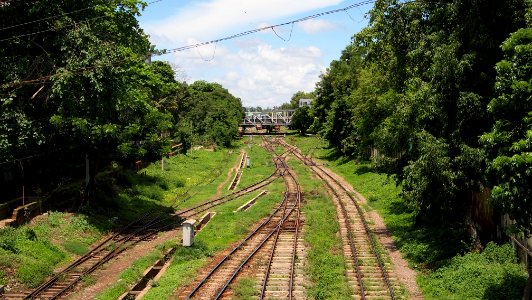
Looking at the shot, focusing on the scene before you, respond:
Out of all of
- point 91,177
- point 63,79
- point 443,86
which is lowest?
point 91,177

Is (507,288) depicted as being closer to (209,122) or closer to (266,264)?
(266,264)

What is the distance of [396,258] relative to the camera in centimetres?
2016

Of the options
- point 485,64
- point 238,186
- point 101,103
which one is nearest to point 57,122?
point 101,103

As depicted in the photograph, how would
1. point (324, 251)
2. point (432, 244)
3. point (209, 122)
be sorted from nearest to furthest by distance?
point (432, 244) < point (324, 251) < point (209, 122)

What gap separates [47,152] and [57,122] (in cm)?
321

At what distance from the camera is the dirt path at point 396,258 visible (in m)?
16.5

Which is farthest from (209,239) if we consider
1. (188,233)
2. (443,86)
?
(443,86)

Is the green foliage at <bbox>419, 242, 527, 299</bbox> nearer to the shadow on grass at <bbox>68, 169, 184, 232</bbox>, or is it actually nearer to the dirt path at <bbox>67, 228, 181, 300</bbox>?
the dirt path at <bbox>67, 228, 181, 300</bbox>

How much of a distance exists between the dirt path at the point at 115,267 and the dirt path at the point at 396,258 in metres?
9.74

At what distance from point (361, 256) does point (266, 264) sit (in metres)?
3.94

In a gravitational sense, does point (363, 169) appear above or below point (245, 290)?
above

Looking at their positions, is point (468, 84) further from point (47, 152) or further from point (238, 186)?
point (238, 186)

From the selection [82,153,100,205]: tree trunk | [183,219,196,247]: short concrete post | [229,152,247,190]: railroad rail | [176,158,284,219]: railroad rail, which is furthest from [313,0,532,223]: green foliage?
[229,152,247,190]: railroad rail

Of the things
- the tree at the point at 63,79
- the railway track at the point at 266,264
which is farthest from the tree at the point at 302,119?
the tree at the point at 63,79
